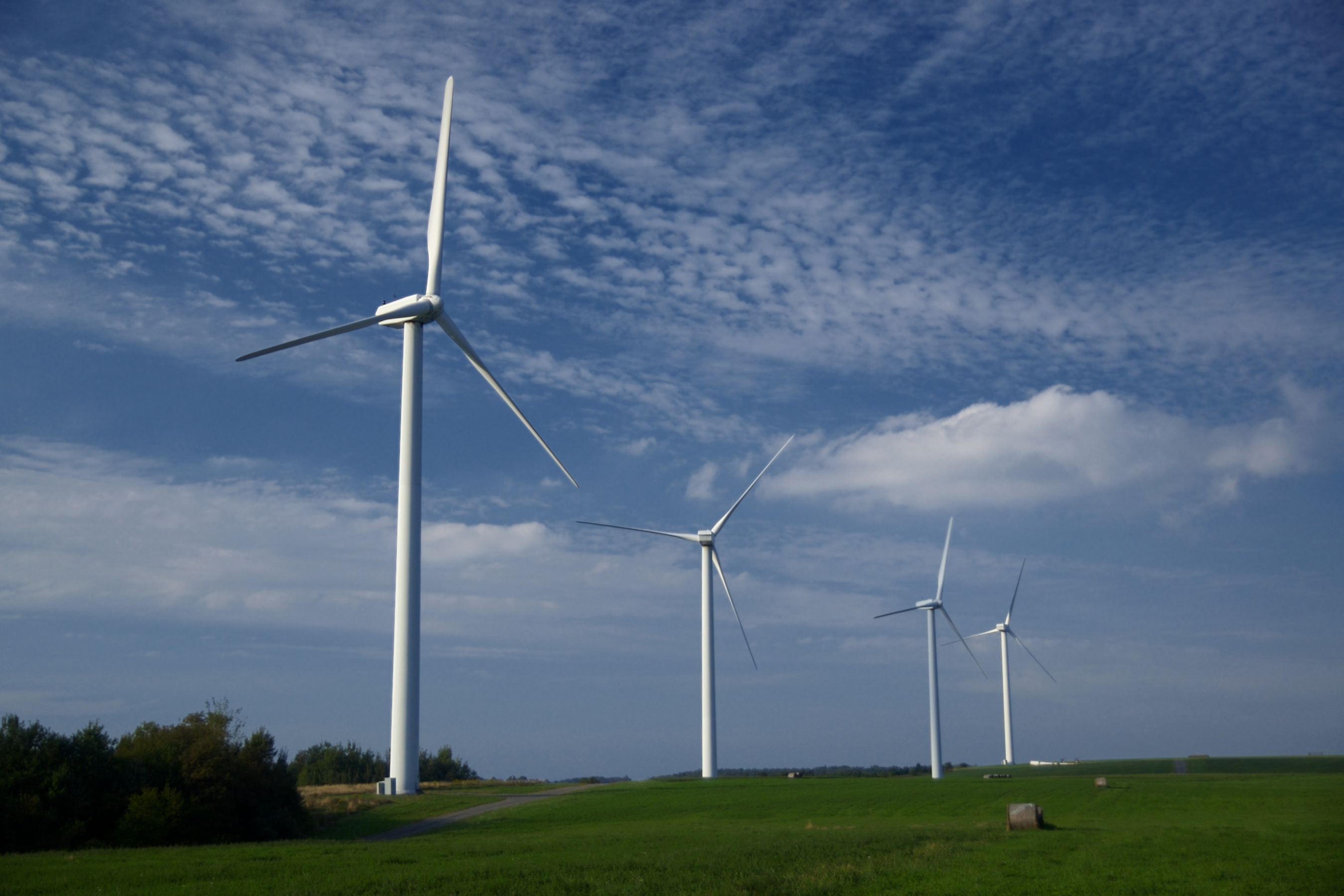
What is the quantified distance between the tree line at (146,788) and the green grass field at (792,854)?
4.20 meters

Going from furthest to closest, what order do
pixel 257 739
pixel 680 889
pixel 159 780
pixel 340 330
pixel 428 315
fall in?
pixel 428 315 → pixel 340 330 → pixel 257 739 → pixel 159 780 → pixel 680 889

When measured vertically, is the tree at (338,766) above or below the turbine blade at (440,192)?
below

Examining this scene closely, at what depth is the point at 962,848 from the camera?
3222cm

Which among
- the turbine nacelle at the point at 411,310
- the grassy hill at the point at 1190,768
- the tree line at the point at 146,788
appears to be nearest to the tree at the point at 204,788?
the tree line at the point at 146,788

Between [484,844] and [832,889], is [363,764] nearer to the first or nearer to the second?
[484,844]

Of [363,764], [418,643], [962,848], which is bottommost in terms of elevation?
[363,764]

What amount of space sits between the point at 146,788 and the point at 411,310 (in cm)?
3124

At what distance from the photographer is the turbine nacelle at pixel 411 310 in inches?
2350

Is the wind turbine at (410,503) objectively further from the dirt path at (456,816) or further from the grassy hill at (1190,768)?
the grassy hill at (1190,768)

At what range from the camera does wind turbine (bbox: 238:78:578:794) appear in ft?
184

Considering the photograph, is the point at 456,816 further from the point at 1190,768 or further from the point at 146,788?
the point at 1190,768

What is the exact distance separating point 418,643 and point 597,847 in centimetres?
2566

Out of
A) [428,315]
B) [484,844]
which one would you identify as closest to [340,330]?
[428,315]

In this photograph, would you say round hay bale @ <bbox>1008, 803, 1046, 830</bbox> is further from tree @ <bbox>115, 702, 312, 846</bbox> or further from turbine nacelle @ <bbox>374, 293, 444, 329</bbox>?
turbine nacelle @ <bbox>374, 293, 444, 329</bbox>
